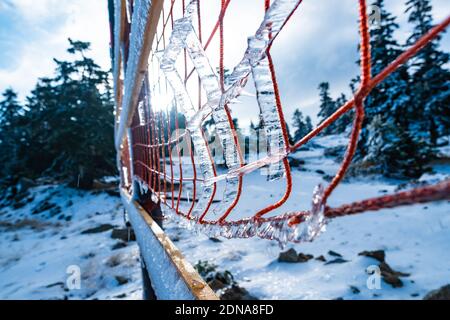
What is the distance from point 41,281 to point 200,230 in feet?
15.5

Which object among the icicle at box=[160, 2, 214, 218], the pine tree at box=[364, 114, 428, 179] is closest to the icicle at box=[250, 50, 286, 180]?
the icicle at box=[160, 2, 214, 218]

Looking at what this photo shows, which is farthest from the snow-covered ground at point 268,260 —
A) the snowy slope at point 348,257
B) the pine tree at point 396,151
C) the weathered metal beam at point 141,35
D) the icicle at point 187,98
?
the pine tree at point 396,151

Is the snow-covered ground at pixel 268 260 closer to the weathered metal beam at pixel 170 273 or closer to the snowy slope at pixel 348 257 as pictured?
the snowy slope at pixel 348 257

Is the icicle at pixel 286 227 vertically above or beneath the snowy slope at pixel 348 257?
above

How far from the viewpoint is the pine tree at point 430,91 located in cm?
1228

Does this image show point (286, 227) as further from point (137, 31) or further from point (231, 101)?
point (137, 31)

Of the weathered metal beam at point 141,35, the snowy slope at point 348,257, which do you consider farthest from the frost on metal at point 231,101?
the snowy slope at point 348,257

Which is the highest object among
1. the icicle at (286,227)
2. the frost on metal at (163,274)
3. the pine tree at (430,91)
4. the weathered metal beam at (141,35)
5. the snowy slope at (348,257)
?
the pine tree at (430,91)

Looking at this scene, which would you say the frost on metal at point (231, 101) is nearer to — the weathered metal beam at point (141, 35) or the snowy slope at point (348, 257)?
the weathered metal beam at point (141, 35)

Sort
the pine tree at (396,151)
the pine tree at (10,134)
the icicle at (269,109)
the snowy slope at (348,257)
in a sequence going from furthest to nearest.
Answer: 1. the pine tree at (10,134)
2. the pine tree at (396,151)
3. the snowy slope at (348,257)
4. the icicle at (269,109)

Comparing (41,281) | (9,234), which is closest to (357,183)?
(41,281)

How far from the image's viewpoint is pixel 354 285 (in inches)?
130

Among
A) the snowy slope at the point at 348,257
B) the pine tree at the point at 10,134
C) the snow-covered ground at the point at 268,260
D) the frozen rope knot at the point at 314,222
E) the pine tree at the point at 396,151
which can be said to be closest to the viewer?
the frozen rope knot at the point at 314,222

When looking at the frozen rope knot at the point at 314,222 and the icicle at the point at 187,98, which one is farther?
the icicle at the point at 187,98
